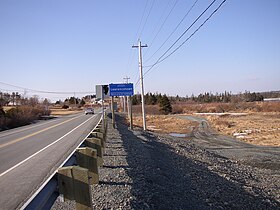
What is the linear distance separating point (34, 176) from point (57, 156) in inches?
132

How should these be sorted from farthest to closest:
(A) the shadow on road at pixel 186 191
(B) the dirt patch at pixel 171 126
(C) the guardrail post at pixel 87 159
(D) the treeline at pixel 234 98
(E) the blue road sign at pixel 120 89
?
(D) the treeline at pixel 234 98, (B) the dirt patch at pixel 171 126, (E) the blue road sign at pixel 120 89, (A) the shadow on road at pixel 186 191, (C) the guardrail post at pixel 87 159

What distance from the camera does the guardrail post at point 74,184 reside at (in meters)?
3.55

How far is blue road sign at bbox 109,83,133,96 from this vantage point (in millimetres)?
24172

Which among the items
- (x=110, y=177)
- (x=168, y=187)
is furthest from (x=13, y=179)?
(x=168, y=187)

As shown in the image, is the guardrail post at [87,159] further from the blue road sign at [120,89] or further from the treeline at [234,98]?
the treeline at [234,98]

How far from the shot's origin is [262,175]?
13.0 metres

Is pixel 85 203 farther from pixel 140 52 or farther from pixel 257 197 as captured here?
pixel 140 52

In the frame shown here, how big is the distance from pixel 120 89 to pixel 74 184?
21013 millimetres

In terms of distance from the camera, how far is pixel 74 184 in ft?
11.7

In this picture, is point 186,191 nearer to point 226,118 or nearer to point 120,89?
point 120,89

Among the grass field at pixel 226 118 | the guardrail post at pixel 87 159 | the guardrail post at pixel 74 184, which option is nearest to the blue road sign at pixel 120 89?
the grass field at pixel 226 118

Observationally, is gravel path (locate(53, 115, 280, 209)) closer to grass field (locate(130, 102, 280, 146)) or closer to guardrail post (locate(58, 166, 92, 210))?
guardrail post (locate(58, 166, 92, 210))

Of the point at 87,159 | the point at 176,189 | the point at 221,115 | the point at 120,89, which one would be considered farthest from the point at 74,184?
the point at 221,115

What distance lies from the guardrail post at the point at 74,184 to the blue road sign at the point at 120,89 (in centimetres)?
2040
